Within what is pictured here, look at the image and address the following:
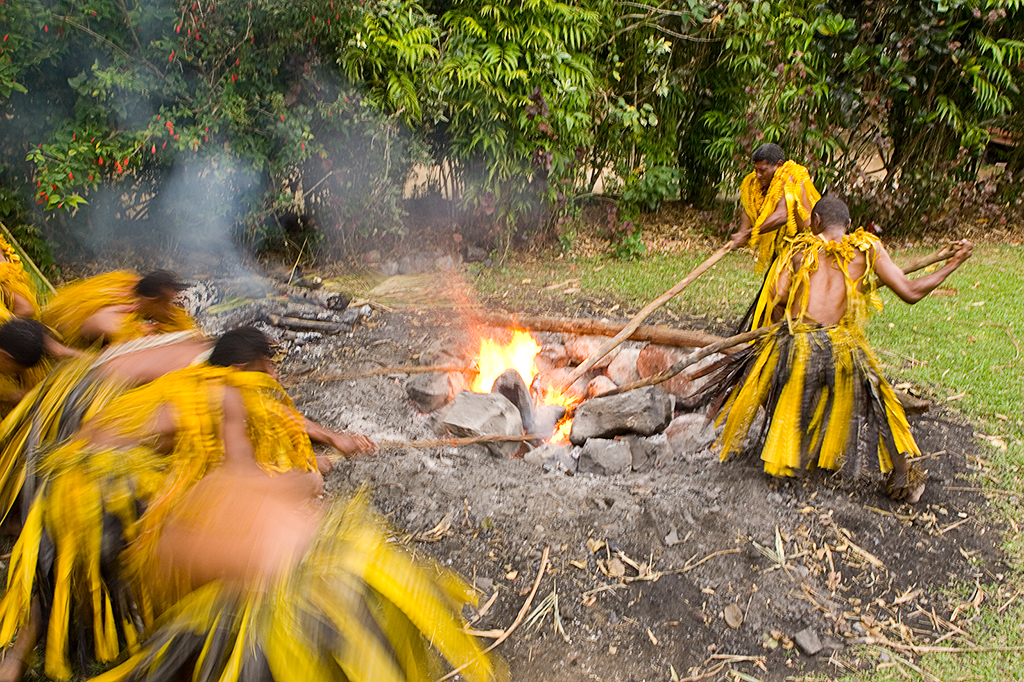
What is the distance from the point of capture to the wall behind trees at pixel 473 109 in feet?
18.4

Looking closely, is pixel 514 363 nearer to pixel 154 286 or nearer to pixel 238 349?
pixel 154 286

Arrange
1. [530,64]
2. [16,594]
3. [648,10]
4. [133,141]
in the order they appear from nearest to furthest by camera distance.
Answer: [16,594] → [133,141] → [530,64] → [648,10]

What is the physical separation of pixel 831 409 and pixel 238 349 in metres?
2.81

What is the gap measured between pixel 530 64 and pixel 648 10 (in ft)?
6.49

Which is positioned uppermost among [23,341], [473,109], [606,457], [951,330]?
[473,109]

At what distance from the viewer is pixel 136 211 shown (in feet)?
21.6

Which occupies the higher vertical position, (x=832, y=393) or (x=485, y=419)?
(x=832, y=393)

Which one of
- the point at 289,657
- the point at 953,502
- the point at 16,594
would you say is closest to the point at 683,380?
the point at 953,502

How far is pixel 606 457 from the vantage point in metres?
3.67

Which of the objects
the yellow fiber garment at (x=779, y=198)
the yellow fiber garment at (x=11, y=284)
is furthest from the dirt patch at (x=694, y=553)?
the yellow fiber garment at (x=11, y=284)

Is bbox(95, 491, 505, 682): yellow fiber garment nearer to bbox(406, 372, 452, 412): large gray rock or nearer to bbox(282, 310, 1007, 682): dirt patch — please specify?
bbox(282, 310, 1007, 682): dirt patch

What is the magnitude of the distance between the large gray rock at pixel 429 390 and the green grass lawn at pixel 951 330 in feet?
6.44

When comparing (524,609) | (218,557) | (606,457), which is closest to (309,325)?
(606,457)

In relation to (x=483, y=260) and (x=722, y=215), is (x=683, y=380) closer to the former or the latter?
(x=483, y=260)
